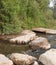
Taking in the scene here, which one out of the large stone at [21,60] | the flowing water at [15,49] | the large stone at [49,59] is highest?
the large stone at [49,59]

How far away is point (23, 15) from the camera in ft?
55.6

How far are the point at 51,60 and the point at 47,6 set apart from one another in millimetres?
13034

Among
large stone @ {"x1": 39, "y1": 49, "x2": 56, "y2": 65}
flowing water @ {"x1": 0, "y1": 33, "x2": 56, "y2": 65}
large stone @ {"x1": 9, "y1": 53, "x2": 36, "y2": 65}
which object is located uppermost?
large stone @ {"x1": 39, "y1": 49, "x2": 56, "y2": 65}

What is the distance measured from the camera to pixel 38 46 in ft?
36.1

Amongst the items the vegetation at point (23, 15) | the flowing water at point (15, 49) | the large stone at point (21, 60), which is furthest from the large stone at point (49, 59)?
the vegetation at point (23, 15)

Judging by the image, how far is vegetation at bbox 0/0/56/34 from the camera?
14363 mm

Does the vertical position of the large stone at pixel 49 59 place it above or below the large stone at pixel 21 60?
above

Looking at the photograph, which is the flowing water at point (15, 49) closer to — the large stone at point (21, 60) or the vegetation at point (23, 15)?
the large stone at point (21, 60)

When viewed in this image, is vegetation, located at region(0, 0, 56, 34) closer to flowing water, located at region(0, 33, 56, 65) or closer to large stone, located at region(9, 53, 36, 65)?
flowing water, located at region(0, 33, 56, 65)

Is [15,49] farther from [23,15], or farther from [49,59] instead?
[23,15]

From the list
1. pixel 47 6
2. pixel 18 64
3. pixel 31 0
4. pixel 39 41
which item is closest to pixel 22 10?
pixel 31 0

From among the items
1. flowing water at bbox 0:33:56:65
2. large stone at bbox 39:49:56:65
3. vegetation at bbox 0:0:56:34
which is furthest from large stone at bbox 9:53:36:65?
vegetation at bbox 0:0:56:34

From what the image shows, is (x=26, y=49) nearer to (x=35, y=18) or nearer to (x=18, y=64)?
(x=18, y=64)

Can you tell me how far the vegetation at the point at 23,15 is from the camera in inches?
→ 565
